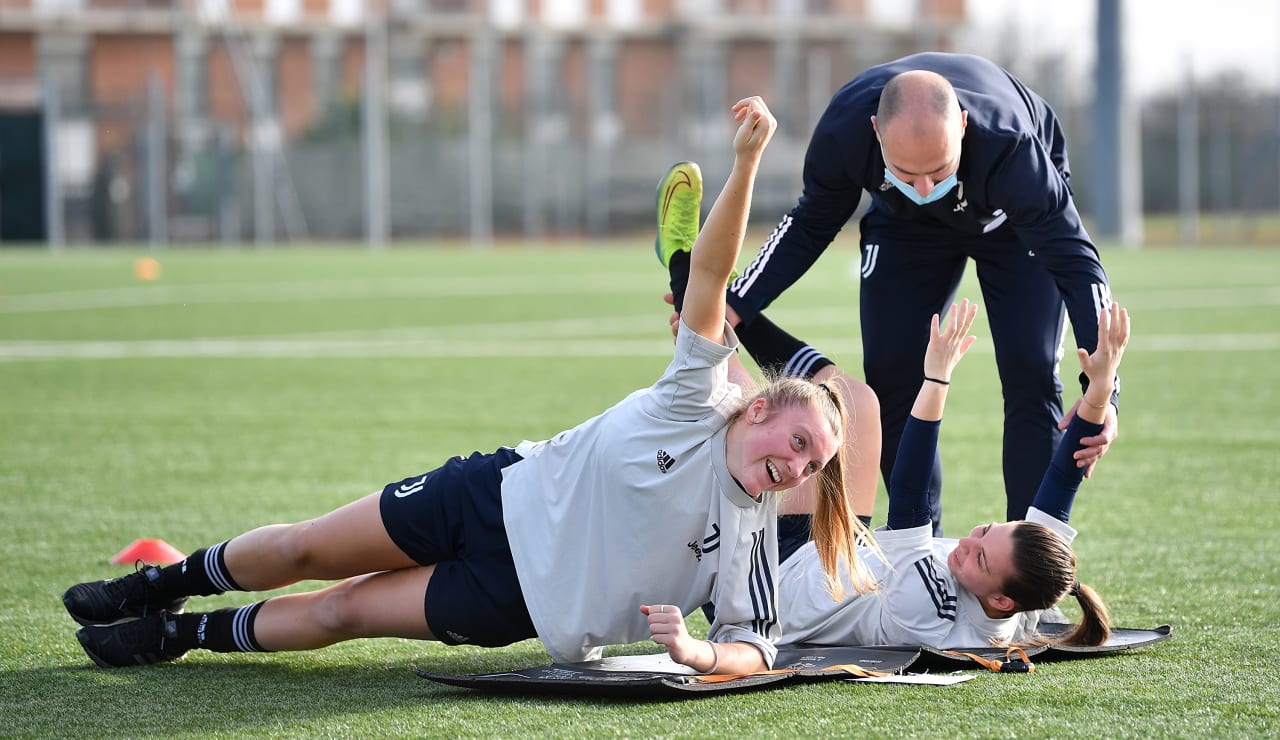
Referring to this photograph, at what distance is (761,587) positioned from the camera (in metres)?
3.82

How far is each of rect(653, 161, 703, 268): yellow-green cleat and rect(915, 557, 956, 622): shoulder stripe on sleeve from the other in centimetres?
122

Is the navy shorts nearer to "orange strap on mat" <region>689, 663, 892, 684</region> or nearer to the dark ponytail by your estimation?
"orange strap on mat" <region>689, 663, 892, 684</region>

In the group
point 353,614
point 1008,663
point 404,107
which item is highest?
point 404,107

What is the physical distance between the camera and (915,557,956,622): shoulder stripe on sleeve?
423cm

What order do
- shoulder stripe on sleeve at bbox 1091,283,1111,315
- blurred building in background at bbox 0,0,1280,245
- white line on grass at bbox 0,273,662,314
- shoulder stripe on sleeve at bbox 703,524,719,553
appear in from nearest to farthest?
shoulder stripe on sleeve at bbox 703,524,719,553
shoulder stripe on sleeve at bbox 1091,283,1111,315
white line on grass at bbox 0,273,662,314
blurred building in background at bbox 0,0,1280,245

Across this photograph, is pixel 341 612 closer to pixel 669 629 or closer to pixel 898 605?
pixel 669 629

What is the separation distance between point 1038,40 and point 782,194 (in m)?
9.23

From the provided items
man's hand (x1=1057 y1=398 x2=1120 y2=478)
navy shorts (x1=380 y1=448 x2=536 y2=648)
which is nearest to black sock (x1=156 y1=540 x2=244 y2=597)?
navy shorts (x1=380 y1=448 x2=536 y2=648)

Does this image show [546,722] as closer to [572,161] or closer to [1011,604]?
[1011,604]

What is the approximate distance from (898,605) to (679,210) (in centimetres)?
139

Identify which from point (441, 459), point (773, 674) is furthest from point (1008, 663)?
point (441, 459)

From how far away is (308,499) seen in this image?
638 centimetres

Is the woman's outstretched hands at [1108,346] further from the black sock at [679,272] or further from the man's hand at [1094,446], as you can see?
the black sock at [679,272]

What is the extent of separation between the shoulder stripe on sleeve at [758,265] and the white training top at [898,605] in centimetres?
90
